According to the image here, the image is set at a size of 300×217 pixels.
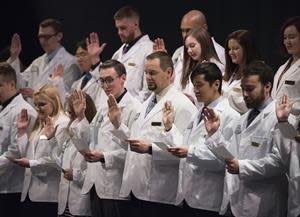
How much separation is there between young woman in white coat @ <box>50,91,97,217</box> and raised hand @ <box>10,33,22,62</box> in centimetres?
164

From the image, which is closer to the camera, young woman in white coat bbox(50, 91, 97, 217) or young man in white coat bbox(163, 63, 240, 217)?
young man in white coat bbox(163, 63, 240, 217)

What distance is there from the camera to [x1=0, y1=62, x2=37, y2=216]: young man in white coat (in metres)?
7.23

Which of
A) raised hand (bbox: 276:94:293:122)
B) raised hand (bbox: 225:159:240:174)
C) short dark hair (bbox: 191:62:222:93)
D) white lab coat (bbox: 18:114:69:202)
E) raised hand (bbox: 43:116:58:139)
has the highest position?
short dark hair (bbox: 191:62:222:93)

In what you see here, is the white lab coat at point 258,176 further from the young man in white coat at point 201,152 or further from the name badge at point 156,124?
the name badge at point 156,124

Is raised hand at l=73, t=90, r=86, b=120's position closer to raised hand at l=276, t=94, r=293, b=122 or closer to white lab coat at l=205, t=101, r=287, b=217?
white lab coat at l=205, t=101, r=287, b=217

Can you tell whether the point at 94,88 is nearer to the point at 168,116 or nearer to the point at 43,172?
the point at 43,172

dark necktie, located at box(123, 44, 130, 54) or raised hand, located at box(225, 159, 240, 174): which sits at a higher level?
dark necktie, located at box(123, 44, 130, 54)

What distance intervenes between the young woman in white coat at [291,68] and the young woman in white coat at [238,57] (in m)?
0.20

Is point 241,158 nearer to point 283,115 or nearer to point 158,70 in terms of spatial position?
point 283,115

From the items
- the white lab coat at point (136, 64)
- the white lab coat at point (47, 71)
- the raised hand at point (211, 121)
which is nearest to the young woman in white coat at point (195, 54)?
the white lab coat at point (136, 64)

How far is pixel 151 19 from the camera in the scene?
26.4 ft

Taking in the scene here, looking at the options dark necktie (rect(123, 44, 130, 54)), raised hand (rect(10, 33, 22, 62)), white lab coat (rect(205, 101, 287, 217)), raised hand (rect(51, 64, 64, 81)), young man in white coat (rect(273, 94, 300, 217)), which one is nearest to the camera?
young man in white coat (rect(273, 94, 300, 217))

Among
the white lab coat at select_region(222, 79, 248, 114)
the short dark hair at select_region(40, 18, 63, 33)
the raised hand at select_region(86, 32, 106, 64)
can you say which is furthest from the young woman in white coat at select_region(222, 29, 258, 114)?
the short dark hair at select_region(40, 18, 63, 33)

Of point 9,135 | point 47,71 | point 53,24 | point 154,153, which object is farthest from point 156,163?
point 53,24
